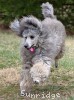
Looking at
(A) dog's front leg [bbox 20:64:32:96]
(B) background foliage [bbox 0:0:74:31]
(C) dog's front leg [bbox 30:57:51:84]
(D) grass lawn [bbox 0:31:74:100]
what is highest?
(B) background foliage [bbox 0:0:74:31]

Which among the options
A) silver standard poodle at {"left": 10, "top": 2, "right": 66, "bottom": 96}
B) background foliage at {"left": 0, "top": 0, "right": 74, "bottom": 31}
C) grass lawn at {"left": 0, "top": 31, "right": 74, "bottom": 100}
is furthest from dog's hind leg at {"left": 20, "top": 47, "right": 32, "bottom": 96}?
background foliage at {"left": 0, "top": 0, "right": 74, "bottom": 31}

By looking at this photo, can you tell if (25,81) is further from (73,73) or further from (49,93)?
(73,73)

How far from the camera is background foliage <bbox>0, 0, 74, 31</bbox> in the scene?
1255 centimetres

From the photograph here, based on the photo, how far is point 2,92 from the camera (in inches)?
272

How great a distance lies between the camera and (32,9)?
12930 millimetres

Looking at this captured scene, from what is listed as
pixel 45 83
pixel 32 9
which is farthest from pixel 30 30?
pixel 32 9

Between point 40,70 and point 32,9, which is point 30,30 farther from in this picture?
point 32,9

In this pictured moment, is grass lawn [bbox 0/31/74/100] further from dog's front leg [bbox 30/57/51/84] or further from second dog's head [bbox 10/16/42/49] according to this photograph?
second dog's head [bbox 10/16/42/49]

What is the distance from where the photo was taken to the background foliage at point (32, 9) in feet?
41.2

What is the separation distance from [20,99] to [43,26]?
1298 millimetres

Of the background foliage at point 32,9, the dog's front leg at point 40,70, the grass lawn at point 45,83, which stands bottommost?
the grass lawn at point 45,83

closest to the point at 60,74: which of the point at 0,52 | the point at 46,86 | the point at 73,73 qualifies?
the point at 73,73

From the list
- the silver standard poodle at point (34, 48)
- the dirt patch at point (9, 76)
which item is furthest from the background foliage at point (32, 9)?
the silver standard poodle at point (34, 48)

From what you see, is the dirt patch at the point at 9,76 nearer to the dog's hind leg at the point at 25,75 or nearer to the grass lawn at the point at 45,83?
the grass lawn at the point at 45,83
